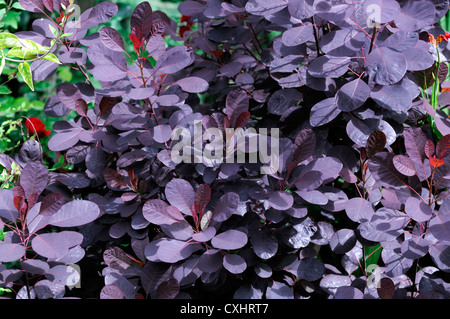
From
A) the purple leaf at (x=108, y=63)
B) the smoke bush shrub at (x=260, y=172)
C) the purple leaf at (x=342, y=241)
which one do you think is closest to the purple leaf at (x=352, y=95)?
the smoke bush shrub at (x=260, y=172)

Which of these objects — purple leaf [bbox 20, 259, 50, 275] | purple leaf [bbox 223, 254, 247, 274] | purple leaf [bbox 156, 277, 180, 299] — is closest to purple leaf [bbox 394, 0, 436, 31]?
purple leaf [bbox 223, 254, 247, 274]

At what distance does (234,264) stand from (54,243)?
397mm

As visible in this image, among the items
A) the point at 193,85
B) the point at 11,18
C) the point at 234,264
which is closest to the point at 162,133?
the point at 193,85

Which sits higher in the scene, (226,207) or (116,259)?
(226,207)

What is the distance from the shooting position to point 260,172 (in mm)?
1126

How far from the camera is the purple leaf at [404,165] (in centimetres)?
96

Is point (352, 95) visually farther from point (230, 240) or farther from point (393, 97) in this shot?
point (230, 240)

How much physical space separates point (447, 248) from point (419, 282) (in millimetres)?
130

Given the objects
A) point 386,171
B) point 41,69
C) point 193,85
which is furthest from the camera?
point 41,69

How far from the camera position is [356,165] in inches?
45.1

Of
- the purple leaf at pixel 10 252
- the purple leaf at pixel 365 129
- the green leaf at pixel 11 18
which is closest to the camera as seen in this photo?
the purple leaf at pixel 10 252

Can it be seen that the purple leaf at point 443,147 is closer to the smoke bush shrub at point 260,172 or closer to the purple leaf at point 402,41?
the smoke bush shrub at point 260,172
